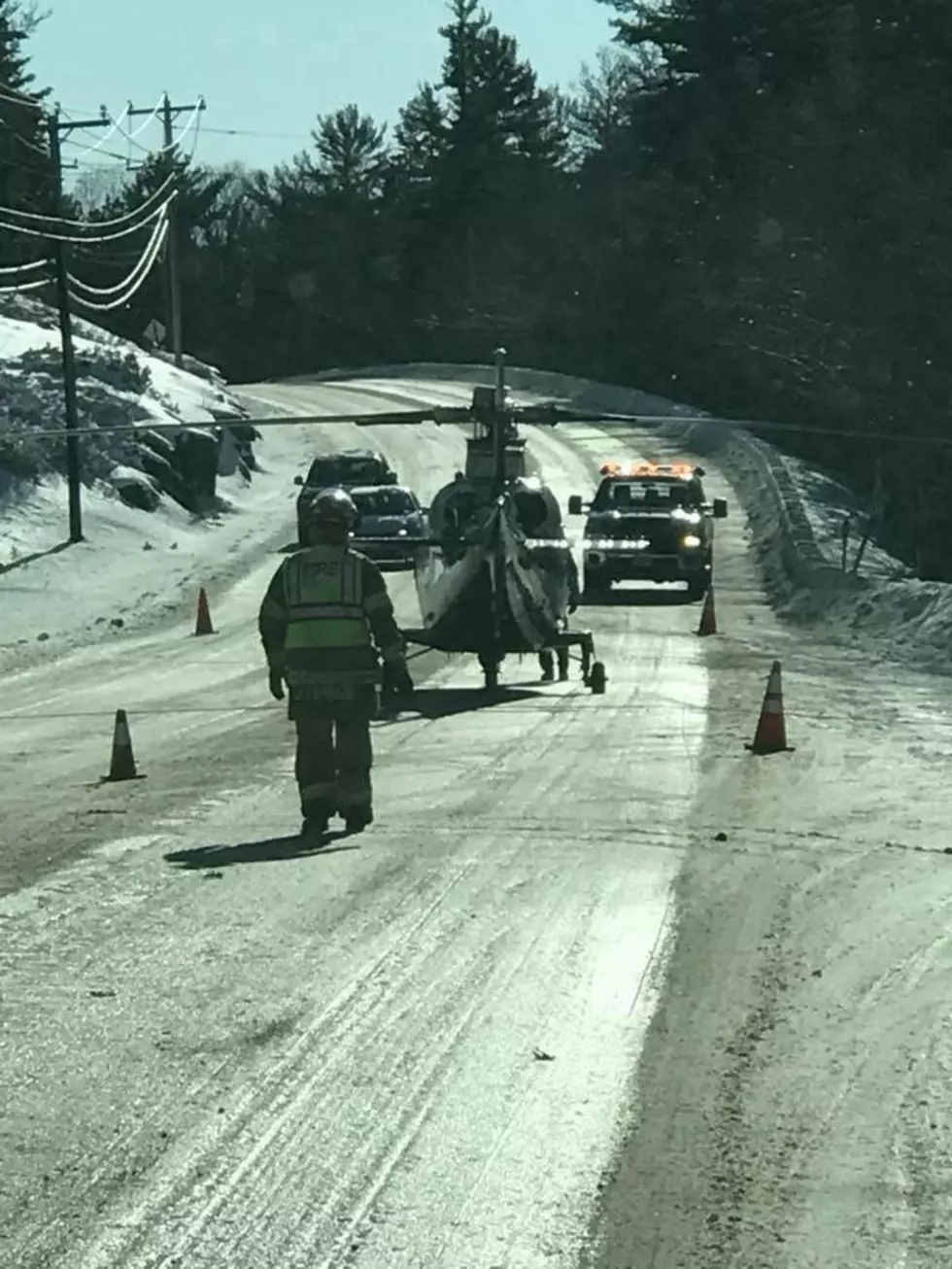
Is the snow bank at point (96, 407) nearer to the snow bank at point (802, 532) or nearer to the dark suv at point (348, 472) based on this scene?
the dark suv at point (348, 472)

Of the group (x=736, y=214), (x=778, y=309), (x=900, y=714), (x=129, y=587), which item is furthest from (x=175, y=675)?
(x=736, y=214)

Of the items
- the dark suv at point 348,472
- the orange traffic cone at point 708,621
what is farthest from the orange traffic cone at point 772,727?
the dark suv at point 348,472

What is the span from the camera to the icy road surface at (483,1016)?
611 cm

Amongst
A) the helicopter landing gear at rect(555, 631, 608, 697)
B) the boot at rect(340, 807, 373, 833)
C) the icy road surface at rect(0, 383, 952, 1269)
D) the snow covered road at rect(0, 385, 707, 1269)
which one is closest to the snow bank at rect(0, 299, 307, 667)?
the helicopter landing gear at rect(555, 631, 608, 697)

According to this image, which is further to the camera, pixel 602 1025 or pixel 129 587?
pixel 129 587

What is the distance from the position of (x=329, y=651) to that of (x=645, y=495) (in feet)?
86.7

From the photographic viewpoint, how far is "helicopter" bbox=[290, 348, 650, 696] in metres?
21.8

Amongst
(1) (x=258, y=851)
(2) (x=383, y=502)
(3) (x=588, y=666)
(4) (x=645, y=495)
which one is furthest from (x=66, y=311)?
(1) (x=258, y=851)

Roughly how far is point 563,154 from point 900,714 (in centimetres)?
8764

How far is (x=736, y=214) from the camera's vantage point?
221ft

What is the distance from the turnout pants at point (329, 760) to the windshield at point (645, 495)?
25628 millimetres

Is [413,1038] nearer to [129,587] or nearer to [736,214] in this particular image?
[129,587]

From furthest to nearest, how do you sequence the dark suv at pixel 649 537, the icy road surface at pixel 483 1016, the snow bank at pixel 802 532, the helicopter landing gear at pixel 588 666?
Answer: the dark suv at pixel 649 537
the snow bank at pixel 802 532
the helicopter landing gear at pixel 588 666
the icy road surface at pixel 483 1016

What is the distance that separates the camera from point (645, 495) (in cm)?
3834
